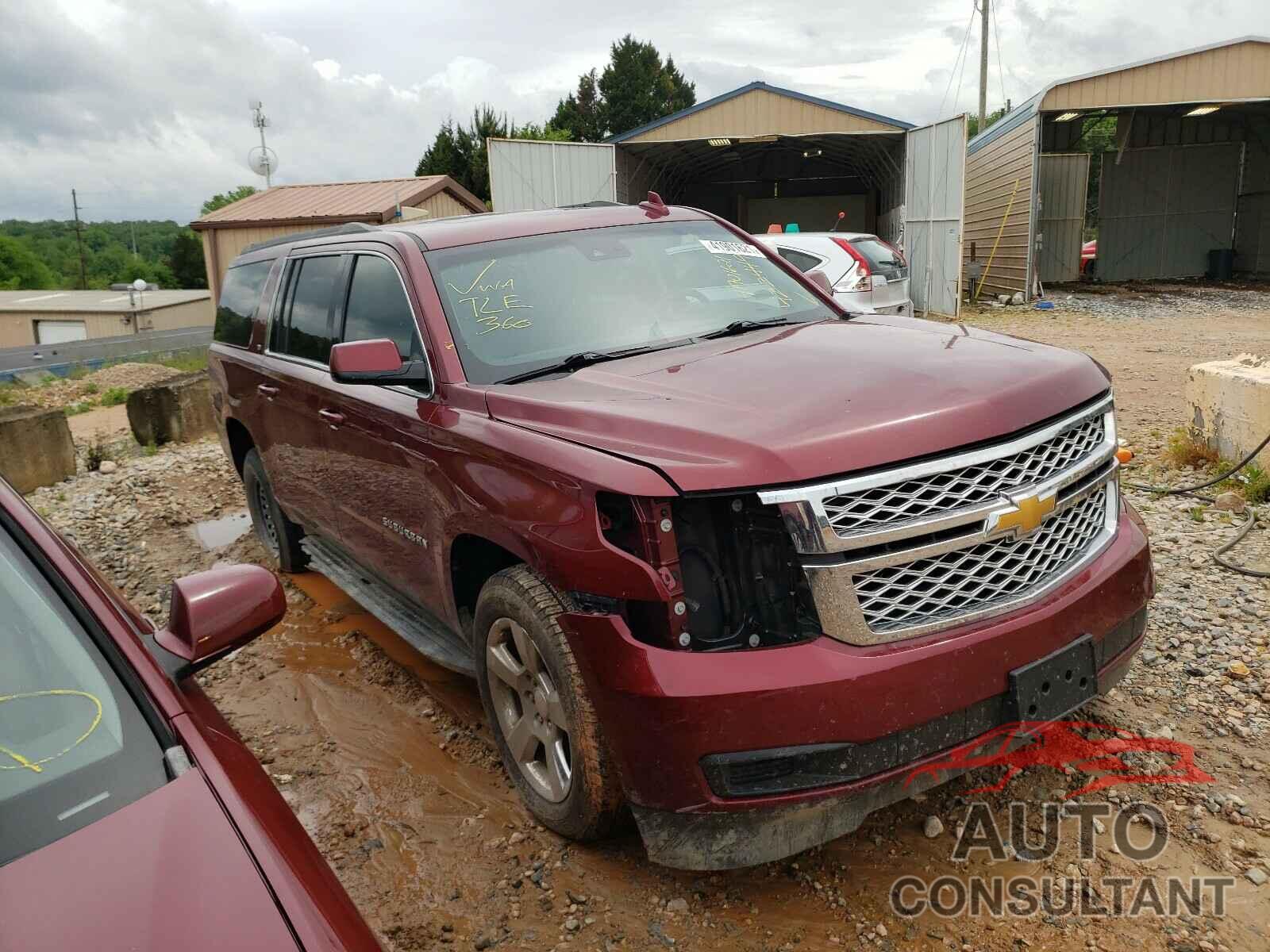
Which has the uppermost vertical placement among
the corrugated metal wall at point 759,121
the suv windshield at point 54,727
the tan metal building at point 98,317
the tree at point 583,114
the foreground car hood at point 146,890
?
the tree at point 583,114

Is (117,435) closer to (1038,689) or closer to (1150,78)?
(1038,689)

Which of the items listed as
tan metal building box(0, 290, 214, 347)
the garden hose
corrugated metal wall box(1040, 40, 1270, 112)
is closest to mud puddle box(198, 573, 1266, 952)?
the garden hose

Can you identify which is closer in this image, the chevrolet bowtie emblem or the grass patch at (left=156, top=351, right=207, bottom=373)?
the chevrolet bowtie emblem

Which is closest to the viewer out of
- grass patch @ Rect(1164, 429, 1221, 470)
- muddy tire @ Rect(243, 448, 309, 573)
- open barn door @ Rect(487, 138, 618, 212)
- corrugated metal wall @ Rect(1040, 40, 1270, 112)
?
muddy tire @ Rect(243, 448, 309, 573)

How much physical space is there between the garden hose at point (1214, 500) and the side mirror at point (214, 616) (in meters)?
4.44

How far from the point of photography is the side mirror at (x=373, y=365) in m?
3.39

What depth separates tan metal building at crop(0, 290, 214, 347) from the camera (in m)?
49.8

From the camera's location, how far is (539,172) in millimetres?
20812

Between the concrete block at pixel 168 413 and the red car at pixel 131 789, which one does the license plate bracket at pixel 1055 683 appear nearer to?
the red car at pixel 131 789

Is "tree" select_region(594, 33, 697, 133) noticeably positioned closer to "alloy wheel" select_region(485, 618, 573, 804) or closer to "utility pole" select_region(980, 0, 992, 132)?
"utility pole" select_region(980, 0, 992, 132)

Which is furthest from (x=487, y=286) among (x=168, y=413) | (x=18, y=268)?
(x=18, y=268)

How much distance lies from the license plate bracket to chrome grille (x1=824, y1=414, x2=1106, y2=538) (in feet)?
1.49

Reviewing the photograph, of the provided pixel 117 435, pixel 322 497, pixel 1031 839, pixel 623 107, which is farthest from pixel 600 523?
pixel 623 107

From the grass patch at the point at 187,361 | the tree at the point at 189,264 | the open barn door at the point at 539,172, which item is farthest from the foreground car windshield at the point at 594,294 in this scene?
the tree at the point at 189,264
